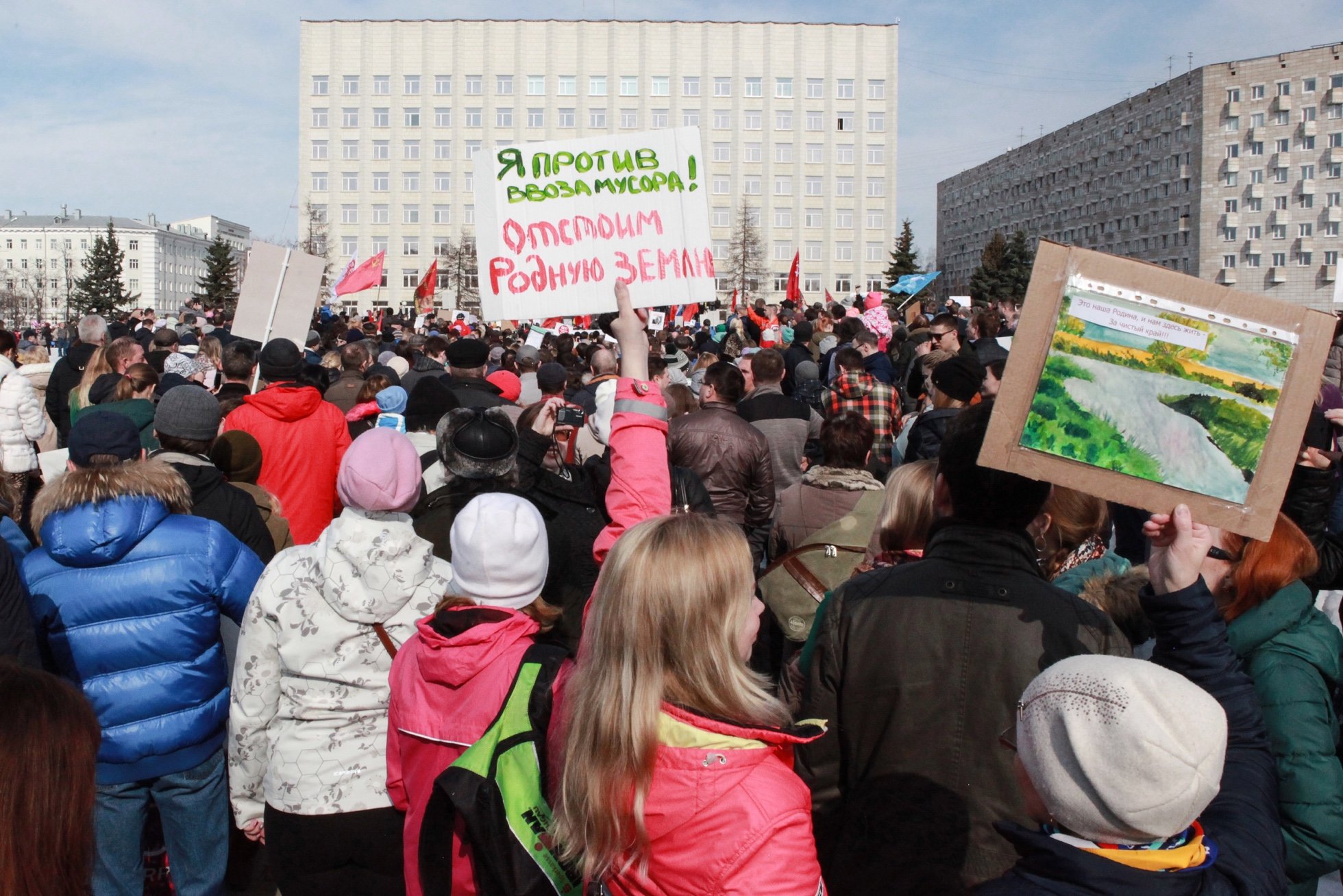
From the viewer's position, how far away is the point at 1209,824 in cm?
183

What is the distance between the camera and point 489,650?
8.41ft

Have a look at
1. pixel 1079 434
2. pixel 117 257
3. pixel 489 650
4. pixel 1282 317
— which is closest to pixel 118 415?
pixel 489 650

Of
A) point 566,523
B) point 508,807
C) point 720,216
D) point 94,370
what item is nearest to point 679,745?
point 508,807

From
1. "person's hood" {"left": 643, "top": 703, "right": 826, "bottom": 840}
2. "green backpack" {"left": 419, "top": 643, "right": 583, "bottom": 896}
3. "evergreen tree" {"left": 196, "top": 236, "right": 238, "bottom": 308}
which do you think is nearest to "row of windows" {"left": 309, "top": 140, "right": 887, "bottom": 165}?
"evergreen tree" {"left": 196, "top": 236, "right": 238, "bottom": 308}

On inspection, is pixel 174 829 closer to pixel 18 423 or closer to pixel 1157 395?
pixel 1157 395

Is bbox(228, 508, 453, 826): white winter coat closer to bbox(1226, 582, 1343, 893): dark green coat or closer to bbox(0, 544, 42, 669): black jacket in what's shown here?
bbox(0, 544, 42, 669): black jacket

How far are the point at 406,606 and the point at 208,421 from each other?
204 centimetres

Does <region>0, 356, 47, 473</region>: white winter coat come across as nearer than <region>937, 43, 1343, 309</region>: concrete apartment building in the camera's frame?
Yes

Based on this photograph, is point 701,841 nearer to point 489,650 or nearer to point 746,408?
point 489,650

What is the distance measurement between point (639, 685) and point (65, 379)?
939 centimetres

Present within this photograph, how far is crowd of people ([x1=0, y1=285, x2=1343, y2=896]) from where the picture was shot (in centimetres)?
171

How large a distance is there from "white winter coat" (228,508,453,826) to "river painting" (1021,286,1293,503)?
1850 mm

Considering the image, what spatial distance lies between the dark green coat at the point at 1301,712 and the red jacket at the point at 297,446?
14.5 ft

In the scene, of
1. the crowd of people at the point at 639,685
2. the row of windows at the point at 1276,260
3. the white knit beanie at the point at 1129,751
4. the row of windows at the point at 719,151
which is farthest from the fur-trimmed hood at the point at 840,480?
the row of windows at the point at 1276,260
